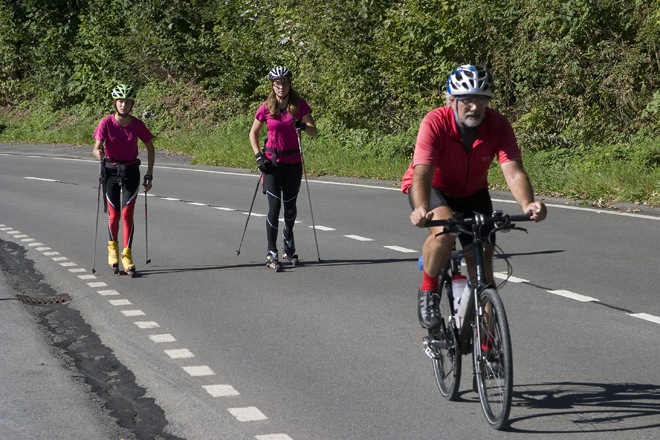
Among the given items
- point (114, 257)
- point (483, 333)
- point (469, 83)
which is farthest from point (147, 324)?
point (469, 83)

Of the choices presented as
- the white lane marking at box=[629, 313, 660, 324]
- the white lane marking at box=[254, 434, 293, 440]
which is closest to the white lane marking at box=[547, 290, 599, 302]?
the white lane marking at box=[629, 313, 660, 324]

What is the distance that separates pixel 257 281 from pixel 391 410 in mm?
5158

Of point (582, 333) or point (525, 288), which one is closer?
point (582, 333)

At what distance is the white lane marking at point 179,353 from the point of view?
27.2 ft

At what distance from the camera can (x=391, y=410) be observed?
6.73 metres

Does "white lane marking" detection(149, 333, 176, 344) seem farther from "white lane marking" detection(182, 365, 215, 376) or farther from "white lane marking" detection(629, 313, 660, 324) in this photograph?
"white lane marking" detection(629, 313, 660, 324)

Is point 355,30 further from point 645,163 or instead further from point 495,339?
point 495,339

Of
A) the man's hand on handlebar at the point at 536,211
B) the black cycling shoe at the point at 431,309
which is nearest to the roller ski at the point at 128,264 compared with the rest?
the black cycling shoe at the point at 431,309

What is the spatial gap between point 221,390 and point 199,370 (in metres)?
0.60

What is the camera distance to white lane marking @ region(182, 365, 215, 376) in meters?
7.74

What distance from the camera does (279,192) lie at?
12.7 m

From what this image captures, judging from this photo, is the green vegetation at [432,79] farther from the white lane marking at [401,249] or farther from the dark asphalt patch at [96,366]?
the dark asphalt patch at [96,366]

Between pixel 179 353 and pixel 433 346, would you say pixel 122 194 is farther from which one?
pixel 433 346

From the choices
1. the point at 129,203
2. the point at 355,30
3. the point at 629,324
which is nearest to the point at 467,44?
the point at 355,30
